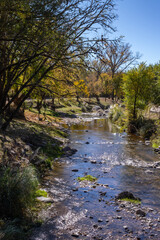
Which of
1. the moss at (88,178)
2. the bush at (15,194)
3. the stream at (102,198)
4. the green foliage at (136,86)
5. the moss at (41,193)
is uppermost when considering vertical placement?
the green foliage at (136,86)

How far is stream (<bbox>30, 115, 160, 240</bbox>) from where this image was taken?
5340 mm

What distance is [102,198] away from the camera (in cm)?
728

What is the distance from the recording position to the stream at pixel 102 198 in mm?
5340

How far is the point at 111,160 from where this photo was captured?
12.3m

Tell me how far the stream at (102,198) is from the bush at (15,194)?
63 centimetres

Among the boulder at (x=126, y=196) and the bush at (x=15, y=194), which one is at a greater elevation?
the bush at (x=15, y=194)

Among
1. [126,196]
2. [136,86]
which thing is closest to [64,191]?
[126,196]

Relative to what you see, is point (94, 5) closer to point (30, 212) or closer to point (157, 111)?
point (30, 212)

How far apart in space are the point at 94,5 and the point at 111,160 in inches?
293

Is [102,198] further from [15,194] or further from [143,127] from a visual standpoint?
[143,127]

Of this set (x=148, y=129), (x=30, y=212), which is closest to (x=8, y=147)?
(x=30, y=212)

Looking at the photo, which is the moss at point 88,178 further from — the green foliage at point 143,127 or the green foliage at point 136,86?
the green foliage at point 136,86

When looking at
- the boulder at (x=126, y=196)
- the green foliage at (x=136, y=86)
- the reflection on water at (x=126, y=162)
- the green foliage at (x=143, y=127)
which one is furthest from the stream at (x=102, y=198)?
the green foliage at (x=136, y=86)

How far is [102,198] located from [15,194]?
303cm
